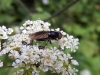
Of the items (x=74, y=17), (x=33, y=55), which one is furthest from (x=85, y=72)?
(x=33, y=55)

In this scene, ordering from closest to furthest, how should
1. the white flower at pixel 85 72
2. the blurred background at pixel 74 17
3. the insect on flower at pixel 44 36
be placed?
the insect on flower at pixel 44 36
the white flower at pixel 85 72
the blurred background at pixel 74 17

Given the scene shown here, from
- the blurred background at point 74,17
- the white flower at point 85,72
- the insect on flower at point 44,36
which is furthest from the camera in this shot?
the blurred background at point 74,17

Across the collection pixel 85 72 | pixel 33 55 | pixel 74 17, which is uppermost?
pixel 74 17

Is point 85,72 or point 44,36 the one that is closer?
point 44,36

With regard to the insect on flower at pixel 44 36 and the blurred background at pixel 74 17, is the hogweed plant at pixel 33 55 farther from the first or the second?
the blurred background at pixel 74 17

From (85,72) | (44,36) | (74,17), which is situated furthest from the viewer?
(74,17)

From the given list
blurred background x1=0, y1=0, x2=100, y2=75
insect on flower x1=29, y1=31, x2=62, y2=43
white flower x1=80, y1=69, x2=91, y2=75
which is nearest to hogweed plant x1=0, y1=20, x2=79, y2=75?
insect on flower x1=29, y1=31, x2=62, y2=43

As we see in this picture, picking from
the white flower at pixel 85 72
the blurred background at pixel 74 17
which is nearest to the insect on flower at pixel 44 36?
the white flower at pixel 85 72

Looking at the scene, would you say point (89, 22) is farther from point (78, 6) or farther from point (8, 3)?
point (8, 3)

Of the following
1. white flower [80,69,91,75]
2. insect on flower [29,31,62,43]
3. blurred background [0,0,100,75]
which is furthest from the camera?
blurred background [0,0,100,75]

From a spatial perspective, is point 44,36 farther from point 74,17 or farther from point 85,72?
point 74,17

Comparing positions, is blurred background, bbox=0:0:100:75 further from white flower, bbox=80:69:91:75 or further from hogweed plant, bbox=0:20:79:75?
hogweed plant, bbox=0:20:79:75
